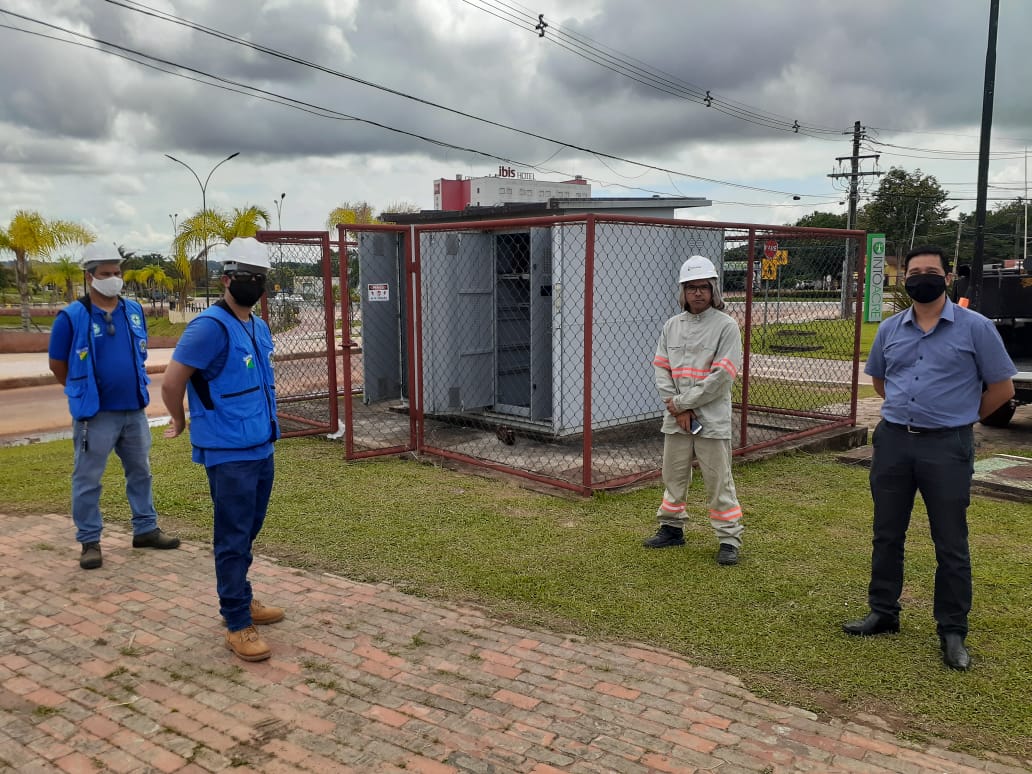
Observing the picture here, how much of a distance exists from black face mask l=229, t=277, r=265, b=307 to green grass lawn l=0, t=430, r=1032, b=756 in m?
1.81

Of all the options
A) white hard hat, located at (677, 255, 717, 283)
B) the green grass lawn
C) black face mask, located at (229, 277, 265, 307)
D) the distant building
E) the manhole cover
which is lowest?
the green grass lawn

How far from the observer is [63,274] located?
3775 centimetres

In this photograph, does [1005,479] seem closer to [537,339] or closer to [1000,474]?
[1000,474]

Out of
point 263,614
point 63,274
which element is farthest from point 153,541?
point 63,274

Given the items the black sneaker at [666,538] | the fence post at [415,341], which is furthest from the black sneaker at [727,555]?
the fence post at [415,341]

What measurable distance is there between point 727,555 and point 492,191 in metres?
9.12

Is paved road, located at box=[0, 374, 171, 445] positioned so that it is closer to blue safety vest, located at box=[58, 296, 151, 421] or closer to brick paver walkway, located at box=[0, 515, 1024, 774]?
blue safety vest, located at box=[58, 296, 151, 421]

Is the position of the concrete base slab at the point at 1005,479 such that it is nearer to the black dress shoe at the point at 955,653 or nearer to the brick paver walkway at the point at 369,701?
the black dress shoe at the point at 955,653

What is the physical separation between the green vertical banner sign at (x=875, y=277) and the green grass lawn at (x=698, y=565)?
33.8 ft

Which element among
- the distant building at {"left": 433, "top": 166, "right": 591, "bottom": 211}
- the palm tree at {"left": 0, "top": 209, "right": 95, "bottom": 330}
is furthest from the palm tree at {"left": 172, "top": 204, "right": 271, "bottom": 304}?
the distant building at {"left": 433, "top": 166, "right": 591, "bottom": 211}

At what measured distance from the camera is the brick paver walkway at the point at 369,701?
113 inches

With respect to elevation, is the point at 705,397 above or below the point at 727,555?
above

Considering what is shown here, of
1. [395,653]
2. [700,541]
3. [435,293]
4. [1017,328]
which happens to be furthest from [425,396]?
[1017,328]

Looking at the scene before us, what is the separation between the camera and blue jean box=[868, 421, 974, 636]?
3.51m
